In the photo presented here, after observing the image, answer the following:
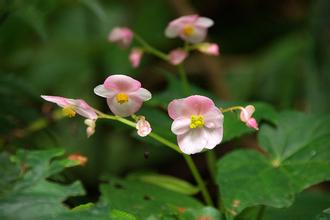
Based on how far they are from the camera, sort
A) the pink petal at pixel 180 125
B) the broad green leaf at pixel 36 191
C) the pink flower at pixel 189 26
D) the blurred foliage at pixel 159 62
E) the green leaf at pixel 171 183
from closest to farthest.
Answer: the broad green leaf at pixel 36 191, the pink petal at pixel 180 125, the pink flower at pixel 189 26, the green leaf at pixel 171 183, the blurred foliage at pixel 159 62

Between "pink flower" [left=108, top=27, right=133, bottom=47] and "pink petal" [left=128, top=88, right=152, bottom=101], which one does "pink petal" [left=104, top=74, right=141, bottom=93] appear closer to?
"pink petal" [left=128, top=88, right=152, bottom=101]

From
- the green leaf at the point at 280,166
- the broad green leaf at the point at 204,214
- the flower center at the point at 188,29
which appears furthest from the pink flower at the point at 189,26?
the broad green leaf at the point at 204,214

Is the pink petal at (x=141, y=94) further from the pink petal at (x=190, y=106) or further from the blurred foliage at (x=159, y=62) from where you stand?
the blurred foliage at (x=159, y=62)

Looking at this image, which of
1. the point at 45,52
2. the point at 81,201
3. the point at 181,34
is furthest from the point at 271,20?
the point at 81,201

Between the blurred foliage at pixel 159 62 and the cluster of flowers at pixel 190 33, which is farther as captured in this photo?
the blurred foliage at pixel 159 62

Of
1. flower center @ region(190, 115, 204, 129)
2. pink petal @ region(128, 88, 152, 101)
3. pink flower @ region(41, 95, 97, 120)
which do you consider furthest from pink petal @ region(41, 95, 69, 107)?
flower center @ region(190, 115, 204, 129)

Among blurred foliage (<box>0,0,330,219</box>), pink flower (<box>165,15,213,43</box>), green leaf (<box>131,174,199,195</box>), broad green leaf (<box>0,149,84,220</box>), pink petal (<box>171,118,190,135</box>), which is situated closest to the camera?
broad green leaf (<box>0,149,84,220</box>)

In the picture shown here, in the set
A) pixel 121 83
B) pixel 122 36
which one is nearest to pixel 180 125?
pixel 121 83

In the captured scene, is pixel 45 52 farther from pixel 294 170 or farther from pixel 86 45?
pixel 294 170
